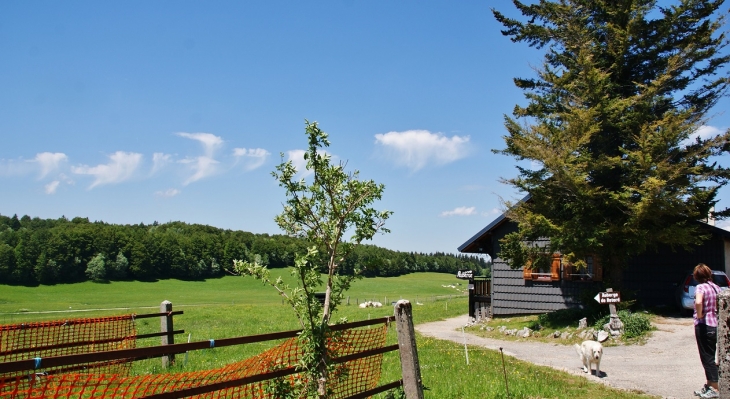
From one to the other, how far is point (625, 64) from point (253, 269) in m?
18.1

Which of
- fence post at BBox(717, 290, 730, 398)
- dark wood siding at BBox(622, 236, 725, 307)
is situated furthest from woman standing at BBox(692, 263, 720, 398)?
dark wood siding at BBox(622, 236, 725, 307)

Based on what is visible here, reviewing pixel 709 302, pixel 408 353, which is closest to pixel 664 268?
pixel 709 302

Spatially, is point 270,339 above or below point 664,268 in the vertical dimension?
above

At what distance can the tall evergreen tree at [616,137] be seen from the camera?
54.8ft

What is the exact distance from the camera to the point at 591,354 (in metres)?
10.7

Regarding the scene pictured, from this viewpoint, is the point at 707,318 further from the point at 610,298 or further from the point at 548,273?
the point at 548,273

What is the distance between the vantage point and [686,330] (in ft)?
51.6

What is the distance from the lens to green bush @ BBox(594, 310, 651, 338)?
15555 mm

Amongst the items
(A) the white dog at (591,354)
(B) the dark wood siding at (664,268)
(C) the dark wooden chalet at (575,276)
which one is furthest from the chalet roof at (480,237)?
(A) the white dog at (591,354)

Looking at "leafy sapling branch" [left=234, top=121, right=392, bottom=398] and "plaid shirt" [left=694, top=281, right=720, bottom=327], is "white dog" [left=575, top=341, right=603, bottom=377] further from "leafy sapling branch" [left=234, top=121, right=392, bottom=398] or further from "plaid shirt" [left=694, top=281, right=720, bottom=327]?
"leafy sapling branch" [left=234, top=121, right=392, bottom=398]

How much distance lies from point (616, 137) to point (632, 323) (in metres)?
6.60

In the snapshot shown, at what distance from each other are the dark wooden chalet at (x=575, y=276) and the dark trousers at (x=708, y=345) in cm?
1068

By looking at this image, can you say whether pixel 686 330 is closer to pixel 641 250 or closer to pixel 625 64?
pixel 641 250

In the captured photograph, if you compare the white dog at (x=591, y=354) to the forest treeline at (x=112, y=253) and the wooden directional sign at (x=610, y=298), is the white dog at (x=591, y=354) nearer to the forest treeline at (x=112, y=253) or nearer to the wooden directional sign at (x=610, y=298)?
the wooden directional sign at (x=610, y=298)
